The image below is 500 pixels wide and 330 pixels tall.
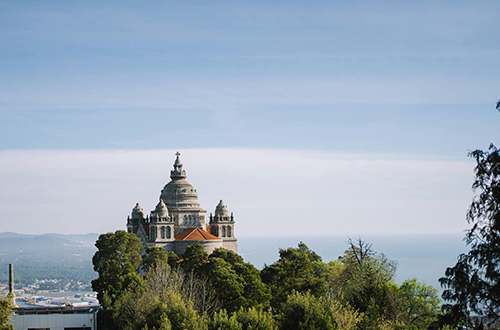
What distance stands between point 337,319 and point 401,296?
17587mm

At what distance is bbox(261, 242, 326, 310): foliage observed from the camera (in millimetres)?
74250

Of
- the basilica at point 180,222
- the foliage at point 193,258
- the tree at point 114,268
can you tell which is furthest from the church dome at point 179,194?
the tree at point 114,268

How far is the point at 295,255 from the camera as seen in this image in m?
77.1

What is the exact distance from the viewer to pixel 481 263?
2867cm

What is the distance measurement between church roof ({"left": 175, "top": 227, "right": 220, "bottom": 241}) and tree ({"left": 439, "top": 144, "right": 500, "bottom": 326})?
2907 inches

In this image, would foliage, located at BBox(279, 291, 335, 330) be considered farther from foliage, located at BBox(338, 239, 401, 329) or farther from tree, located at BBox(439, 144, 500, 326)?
tree, located at BBox(439, 144, 500, 326)

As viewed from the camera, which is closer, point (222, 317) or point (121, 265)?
point (222, 317)

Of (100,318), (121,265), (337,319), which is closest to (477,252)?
(337,319)

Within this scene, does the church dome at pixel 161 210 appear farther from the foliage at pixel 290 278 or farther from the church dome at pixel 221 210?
the foliage at pixel 290 278

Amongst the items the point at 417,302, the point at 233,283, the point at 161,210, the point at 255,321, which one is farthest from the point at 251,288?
the point at 161,210

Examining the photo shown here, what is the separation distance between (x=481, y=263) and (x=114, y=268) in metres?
59.1

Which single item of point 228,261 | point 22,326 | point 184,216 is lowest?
point 22,326

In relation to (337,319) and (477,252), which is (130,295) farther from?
(477,252)

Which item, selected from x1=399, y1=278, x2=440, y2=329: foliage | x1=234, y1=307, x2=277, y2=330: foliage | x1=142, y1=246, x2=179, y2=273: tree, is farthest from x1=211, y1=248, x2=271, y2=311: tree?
x1=234, y1=307, x2=277, y2=330: foliage
